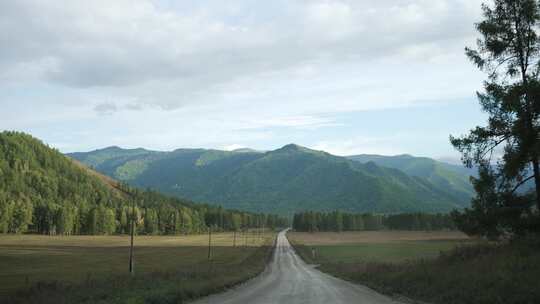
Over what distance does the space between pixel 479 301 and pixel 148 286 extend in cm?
2063

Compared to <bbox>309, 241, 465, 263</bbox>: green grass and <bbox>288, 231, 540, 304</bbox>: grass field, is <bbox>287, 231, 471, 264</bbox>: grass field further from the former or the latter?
<bbox>288, 231, 540, 304</bbox>: grass field

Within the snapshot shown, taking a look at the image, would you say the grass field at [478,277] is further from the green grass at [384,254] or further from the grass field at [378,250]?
the green grass at [384,254]

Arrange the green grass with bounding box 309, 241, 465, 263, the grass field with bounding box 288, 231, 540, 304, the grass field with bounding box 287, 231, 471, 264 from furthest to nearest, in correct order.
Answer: the grass field with bounding box 287, 231, 471, 264
the green grass with bounding box 309, 241, 465, 263
the grass field with bounding box 288, 231, 540, 304

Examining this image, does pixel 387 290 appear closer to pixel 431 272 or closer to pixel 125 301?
pixel 431 272

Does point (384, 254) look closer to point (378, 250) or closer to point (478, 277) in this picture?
point (378, 250)

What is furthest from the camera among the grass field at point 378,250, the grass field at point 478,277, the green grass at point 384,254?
the grass field at point 378,250

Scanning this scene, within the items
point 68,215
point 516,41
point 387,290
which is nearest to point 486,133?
point 516,41

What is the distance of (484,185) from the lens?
81.5 ft

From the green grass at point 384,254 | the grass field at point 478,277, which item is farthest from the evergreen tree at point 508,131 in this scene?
the green grass at point 384,254

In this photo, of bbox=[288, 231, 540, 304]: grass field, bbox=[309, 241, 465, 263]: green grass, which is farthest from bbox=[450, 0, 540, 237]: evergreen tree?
bbox=[309, 241, 465, 263]: green grass

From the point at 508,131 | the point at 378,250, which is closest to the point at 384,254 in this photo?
the point at 378,250

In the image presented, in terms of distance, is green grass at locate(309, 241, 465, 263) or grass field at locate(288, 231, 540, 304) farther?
green grass at locate(309, 241, 465, 263)

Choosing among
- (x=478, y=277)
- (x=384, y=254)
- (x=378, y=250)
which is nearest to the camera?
(x=478, y=277)

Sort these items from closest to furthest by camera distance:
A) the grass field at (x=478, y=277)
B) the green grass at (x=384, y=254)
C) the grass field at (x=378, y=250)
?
the grass field at (x=478, y=277) < the green grass at (x=384, y=254) < the grass field at (x=378, y=250)
